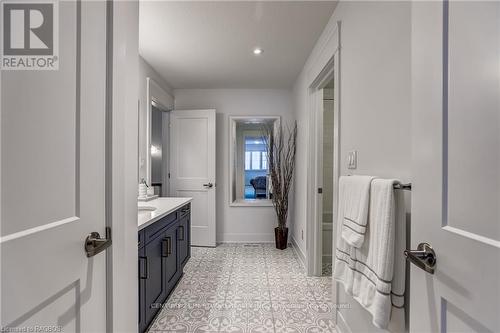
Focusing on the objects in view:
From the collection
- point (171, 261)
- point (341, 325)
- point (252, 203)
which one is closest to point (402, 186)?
point (341, 325)

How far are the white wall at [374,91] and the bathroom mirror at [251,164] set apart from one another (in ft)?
8.09

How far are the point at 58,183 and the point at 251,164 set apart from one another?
12.4 feet

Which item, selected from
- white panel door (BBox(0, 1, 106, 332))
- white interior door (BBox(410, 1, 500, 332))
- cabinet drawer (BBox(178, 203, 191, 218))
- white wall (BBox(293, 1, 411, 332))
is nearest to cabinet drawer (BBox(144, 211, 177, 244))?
cabinet drawer (BBox(178, 203, 191, 218))

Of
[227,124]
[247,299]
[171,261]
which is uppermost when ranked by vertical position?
[227,124]

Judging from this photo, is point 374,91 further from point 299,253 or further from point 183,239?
point 299,253

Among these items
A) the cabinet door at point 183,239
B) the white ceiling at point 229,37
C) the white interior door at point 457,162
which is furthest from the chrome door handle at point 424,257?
the cabinet door at point 183,239

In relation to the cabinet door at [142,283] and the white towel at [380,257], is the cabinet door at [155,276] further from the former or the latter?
the white towel at [380,257]

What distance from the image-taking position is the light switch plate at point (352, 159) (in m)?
1.58

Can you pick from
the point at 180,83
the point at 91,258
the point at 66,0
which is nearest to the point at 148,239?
the point at 91,258

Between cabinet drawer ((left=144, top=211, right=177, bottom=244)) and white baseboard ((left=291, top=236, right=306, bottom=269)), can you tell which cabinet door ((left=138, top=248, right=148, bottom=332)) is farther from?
white baseboard ((left=291, top=236, right=306, bottom=269))

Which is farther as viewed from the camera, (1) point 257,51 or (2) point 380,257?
(1) point 257,51

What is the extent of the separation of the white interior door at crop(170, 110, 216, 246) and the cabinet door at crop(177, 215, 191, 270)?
0.93 meters

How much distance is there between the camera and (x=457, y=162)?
0.60 metres

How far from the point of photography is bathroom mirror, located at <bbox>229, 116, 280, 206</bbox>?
4312 millimetres
